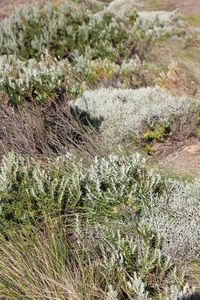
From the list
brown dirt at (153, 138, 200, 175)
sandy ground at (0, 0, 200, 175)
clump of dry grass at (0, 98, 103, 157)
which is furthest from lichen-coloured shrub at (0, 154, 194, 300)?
brown dirt at (153, 138, 200, 175)

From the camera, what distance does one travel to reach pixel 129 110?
24.5 feet

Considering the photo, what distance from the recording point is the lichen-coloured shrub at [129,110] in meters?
7.09

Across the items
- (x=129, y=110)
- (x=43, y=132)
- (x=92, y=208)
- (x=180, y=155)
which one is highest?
(x=92, y=208)

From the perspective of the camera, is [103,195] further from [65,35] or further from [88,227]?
[65,35]

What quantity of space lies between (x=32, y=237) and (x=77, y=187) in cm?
67

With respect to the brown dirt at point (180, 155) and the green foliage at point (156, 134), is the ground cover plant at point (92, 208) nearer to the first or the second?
the green foliage at point (156, 134)

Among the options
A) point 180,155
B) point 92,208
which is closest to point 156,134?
point 180,155

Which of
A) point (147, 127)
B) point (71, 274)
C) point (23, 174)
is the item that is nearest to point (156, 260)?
point (71, 274)

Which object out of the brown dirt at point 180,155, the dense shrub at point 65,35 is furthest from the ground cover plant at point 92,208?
the dense shrub at point 65,35

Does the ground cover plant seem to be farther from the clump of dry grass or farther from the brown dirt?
the brown dirt

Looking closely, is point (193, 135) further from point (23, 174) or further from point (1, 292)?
point (1, 292)

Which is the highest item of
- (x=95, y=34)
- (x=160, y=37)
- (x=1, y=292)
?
(x=1, y=292)

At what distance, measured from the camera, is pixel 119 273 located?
3.57 m

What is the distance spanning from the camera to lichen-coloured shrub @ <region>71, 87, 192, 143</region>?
7.09 metres
